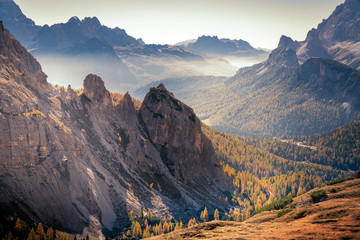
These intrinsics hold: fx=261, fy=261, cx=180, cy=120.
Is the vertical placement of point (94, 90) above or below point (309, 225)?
above

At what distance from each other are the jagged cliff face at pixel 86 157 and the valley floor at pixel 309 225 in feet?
186

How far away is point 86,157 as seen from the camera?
143250mm

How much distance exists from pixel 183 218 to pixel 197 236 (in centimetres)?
7850

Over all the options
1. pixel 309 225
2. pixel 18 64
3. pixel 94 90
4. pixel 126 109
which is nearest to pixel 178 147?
pixel 126 109

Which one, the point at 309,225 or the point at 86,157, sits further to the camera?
the point at 86,157

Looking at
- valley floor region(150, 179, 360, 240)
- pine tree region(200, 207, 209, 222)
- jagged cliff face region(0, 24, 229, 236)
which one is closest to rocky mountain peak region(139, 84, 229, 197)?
jagged cliff face region(0, 24, 229, 236)

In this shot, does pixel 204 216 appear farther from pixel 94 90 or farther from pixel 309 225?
pixel 94 90

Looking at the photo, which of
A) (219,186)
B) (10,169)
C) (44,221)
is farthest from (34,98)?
(219,186)

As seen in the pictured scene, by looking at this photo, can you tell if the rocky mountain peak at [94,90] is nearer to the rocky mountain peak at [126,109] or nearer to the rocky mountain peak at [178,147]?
the rocky mountain peak at [126,109]

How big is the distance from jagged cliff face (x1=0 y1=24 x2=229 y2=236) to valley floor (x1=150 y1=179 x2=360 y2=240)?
186 feet

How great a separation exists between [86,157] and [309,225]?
113 meters

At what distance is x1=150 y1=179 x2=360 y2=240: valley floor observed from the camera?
6247cm

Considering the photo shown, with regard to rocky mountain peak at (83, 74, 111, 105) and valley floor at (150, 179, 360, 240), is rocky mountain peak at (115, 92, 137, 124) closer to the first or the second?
rocky mountain peak at (83, 74, 111, 105)

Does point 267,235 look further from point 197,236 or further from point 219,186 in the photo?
point 219,186
